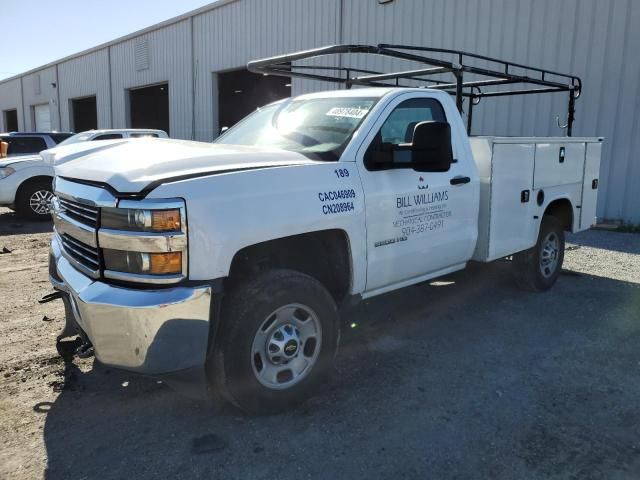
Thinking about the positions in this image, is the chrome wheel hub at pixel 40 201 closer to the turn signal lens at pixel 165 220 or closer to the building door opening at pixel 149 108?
the turn signal lens at pixel 165 220

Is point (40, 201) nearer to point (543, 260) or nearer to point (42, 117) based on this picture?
point (543, 260)

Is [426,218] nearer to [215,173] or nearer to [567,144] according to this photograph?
[215,173]

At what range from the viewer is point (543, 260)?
19.7 ft

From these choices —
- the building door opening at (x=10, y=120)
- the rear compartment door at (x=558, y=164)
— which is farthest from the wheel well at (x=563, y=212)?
the building door opening at (x=10, y=120)

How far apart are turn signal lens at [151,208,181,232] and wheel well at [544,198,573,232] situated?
4.63 metres

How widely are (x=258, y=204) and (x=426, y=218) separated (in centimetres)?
160

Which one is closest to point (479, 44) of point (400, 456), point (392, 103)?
point (392, 103)

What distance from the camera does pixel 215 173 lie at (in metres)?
2.92

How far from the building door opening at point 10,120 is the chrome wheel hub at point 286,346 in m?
47.3

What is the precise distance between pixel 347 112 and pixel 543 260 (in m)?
3.26

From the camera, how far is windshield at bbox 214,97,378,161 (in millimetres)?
3738

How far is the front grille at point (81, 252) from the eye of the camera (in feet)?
9.78

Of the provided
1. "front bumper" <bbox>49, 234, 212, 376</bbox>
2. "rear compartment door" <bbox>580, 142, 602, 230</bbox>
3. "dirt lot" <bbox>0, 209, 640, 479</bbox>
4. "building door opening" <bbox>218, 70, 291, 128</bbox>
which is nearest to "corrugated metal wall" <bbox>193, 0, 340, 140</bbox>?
"building door opening" <bbox>218, 70, 291, 128</bbox>

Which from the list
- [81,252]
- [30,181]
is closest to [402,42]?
[30,181]
